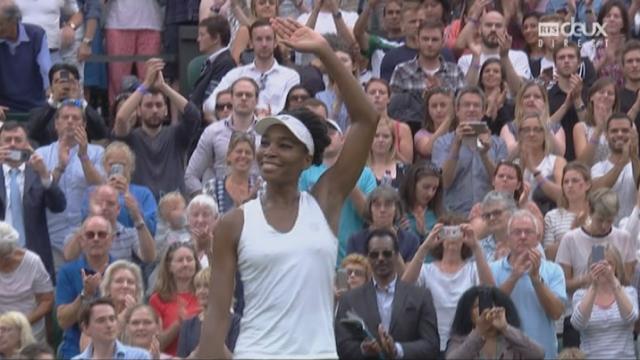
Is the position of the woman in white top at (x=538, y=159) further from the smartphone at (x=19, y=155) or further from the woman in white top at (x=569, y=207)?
the smartphone at (x=19, y=155)

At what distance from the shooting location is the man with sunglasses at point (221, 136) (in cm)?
1686

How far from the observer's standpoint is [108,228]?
14.8m

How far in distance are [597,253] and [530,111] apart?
8.57ft

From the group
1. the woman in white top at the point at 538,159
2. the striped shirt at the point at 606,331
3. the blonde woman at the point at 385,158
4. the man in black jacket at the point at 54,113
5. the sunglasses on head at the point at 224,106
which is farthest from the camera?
the man in black jacket at the point at 54,113

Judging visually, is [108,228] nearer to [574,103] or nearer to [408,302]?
[408,302]

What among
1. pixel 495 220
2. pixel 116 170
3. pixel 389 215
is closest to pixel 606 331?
pixel 495 220

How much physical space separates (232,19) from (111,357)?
23.4ft

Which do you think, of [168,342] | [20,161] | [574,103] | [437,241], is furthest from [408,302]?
[574,103]

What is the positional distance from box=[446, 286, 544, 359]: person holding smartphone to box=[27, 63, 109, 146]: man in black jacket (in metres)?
4.97

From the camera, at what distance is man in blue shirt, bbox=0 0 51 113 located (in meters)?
18.8

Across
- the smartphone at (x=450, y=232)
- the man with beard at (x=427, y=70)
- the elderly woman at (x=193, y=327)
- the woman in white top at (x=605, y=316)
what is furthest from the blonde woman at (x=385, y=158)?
the elderly woman at (x=193, y=327)

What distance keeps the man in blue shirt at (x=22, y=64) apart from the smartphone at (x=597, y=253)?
591 centimetres

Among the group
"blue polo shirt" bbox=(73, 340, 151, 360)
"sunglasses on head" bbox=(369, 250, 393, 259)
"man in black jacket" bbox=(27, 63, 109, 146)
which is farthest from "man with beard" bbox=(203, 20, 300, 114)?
"blue polo shirt" bbox=(73, 340, 151, 360)

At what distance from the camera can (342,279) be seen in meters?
14.2
